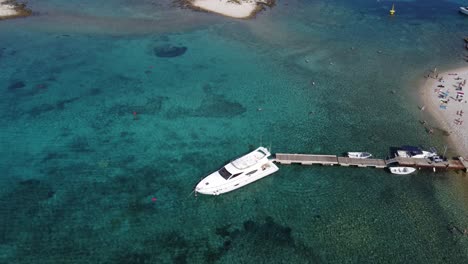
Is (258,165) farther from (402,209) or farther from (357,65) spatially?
(357,65)

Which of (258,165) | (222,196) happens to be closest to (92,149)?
(222,196)

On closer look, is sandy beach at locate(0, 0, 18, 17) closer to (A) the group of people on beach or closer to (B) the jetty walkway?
(B) the jetty walkway

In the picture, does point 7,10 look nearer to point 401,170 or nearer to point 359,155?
point 359,155

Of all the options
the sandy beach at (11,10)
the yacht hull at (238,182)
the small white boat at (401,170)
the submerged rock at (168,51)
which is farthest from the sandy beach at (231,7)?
the small white boat at (401,170)

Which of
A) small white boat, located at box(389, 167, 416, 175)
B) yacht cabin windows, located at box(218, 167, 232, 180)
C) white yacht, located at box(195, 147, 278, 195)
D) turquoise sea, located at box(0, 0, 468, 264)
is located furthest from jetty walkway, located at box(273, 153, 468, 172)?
yacht cabin windows, located at box(218, 167, 232, 180)

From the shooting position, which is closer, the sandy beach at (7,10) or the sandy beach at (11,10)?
the sandy beach at (11,10)

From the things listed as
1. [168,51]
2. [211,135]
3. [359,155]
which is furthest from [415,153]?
[168,51]

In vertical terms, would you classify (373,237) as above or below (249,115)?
below

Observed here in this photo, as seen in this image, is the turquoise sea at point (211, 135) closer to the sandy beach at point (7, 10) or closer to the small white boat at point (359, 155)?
the small white boat at point (359, 155)
